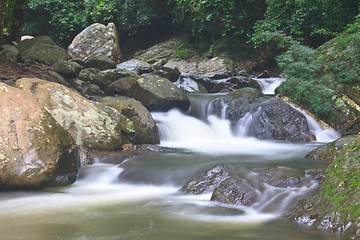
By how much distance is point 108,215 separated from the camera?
12.1 ft

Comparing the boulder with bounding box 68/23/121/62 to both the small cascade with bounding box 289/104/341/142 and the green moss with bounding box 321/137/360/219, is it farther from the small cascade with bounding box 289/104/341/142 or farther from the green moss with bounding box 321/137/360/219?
the green moss with bounding box 321/137/360/219

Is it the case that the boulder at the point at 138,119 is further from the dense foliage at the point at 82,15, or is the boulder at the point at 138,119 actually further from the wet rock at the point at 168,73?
the dense foliage at the point at 82,15

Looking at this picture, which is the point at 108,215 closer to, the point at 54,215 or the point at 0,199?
the point at 54,215

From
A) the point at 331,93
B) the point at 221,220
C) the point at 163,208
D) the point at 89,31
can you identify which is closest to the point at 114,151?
the point at 163,208

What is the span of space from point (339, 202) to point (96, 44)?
14718mm

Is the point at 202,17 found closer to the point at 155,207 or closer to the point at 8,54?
the point at 8,54

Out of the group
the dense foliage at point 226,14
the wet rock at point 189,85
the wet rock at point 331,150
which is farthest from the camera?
the dense foliage at point 226,14

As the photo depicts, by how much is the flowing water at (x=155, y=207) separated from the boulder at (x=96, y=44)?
34.1 ft

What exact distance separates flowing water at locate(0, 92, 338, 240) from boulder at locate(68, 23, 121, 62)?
10.4 m

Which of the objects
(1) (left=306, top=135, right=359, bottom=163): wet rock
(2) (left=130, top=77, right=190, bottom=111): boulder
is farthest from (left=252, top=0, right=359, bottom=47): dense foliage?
(1) (left=306, top=135, right=359, bottom=163): wet rock

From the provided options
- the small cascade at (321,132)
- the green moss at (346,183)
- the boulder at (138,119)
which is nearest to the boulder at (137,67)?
the boulder at (138,119)

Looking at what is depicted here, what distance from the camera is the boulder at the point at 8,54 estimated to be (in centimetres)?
994

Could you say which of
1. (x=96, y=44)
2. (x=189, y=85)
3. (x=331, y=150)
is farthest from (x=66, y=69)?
(x=331, y=150)

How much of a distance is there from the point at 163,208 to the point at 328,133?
20.7ft
